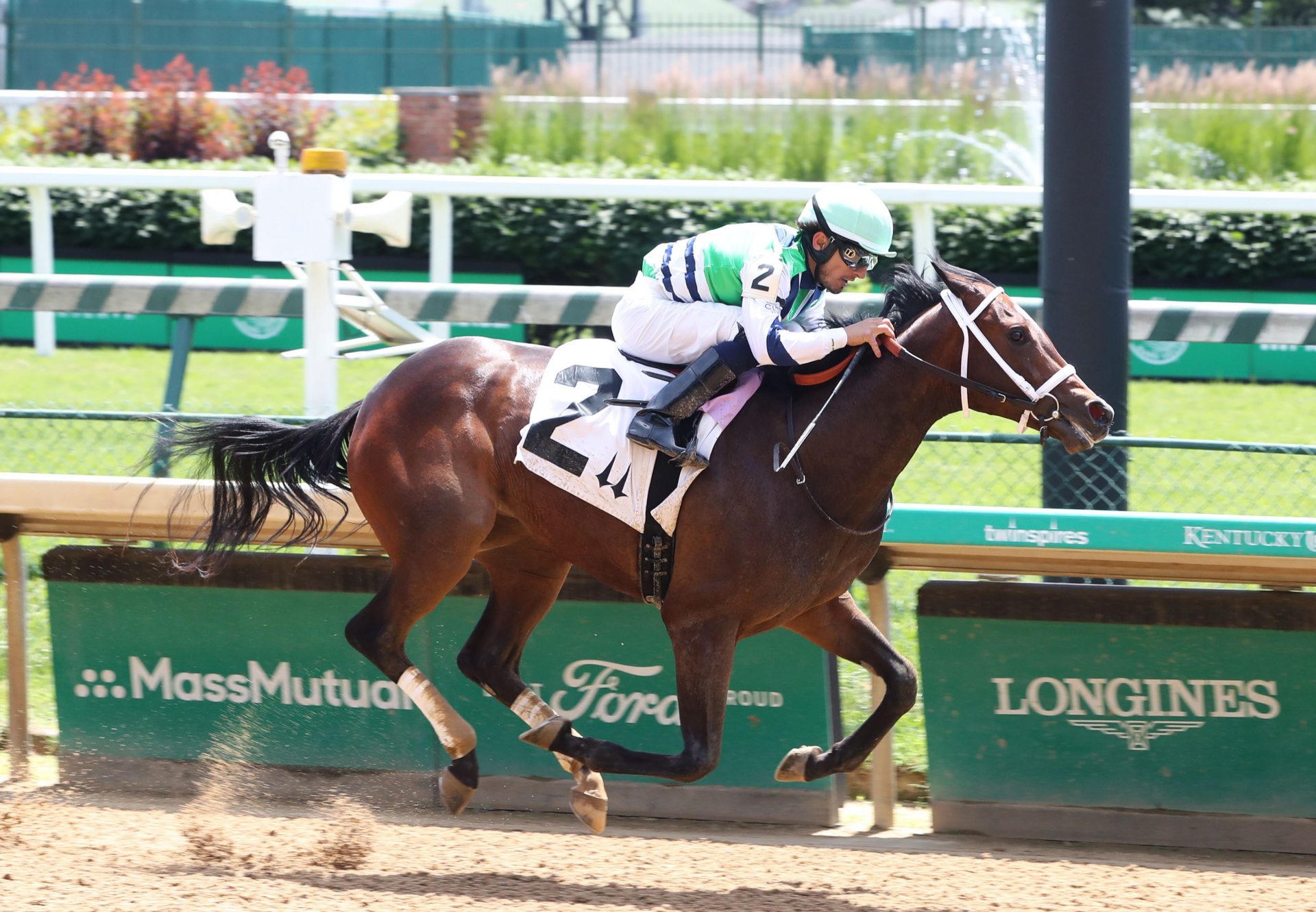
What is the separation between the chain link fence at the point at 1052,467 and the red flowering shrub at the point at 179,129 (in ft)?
28.9

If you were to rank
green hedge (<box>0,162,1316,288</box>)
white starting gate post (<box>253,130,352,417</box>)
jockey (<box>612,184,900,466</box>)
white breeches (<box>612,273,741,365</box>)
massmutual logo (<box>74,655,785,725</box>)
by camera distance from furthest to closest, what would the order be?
green hedge (<box>0,162,1316,288</box>) → white starting gate post (<box>253,130,352,417</box>) → massmutual logo (<box>74,655,785,725</box>) → white breeches (<box>612,273,741,365</box>) → jockey (<box>612,184,900,466</box>)

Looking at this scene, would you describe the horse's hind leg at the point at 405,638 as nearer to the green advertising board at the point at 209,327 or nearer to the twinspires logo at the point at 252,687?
the twinspires logo at the point at 252,687

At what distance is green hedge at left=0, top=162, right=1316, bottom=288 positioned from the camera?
35.1 ft

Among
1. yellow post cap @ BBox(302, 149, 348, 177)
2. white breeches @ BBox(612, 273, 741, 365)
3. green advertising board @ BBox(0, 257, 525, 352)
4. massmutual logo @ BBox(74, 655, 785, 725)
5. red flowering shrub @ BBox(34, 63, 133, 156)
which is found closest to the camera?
white breeches @ BBox(612, 273, 741, 365)

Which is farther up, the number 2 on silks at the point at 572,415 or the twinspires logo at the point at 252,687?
the number 2 on silks at the point at 572,415

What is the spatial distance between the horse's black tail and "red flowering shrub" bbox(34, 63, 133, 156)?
36.1ft

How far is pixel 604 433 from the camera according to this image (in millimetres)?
4238

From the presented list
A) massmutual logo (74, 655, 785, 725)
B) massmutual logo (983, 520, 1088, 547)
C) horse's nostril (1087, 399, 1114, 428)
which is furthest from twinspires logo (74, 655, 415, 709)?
horse's nostril (1087, 399, 1114, 428)

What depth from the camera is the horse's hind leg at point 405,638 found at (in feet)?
14.5

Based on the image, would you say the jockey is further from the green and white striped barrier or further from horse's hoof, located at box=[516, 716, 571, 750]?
the green and white striped barrier

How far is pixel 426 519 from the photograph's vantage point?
4.39 metres

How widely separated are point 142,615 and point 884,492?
247cm

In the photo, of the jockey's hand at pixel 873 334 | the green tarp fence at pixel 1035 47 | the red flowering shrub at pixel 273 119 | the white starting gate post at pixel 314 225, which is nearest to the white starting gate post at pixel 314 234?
the white starting gate post at pixel 314 225

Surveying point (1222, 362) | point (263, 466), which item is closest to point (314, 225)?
A: point (263, 466)
